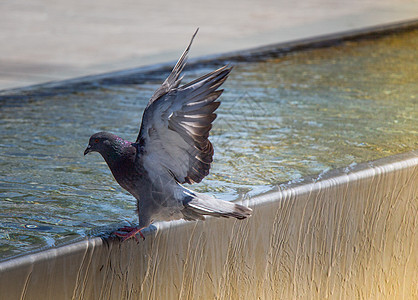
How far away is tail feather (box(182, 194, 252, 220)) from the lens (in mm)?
2145

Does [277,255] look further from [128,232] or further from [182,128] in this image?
[182,128]

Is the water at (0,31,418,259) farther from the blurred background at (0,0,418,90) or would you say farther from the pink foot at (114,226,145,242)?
the blurred background at (0,0,418,90)

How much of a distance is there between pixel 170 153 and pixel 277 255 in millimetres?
859

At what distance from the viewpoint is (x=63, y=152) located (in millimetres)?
3463

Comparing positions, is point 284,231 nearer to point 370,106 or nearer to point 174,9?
point 370,106

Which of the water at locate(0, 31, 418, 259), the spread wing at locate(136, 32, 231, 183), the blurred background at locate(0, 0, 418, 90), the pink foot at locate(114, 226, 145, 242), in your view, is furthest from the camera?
the blurred background at locate(0, 0, 418, 90)

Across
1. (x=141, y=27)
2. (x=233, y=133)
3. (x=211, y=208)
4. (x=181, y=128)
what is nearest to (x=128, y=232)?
(x=211, y=208)

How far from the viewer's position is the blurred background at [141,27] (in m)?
6.64

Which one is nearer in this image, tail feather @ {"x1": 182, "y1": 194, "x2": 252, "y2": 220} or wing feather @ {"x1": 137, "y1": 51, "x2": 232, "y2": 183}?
wing feather @ {"x1": 137, "y1": 51, "x2": 232, "y2": 183}

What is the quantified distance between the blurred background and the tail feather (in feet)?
11.8

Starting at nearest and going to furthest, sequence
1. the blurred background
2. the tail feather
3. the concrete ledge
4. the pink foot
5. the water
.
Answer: the tail feather → the pink foot → the water → the concrete ledge → the blurred background

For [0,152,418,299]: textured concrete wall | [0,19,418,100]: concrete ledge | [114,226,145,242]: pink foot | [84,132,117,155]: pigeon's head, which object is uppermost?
[84,132,117,155]: pigeon's head

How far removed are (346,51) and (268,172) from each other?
12.9ft

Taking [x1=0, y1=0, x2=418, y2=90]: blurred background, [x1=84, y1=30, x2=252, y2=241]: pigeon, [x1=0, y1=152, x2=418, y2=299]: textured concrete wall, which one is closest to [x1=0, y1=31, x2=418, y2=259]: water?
[x1=0, y1=152, x2=418, y2=299]: textured concrete wall
